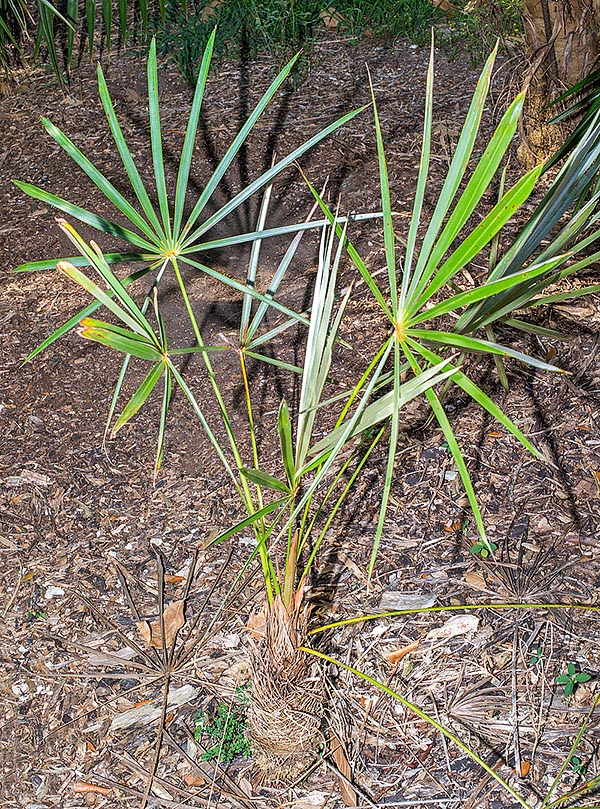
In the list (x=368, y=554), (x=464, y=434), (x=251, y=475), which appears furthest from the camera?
(x=464, y=434)

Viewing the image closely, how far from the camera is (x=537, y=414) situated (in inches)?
87.5

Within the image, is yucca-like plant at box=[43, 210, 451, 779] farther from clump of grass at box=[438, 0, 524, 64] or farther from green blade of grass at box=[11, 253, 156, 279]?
clump of grass at box=[438, 0, 524, 64]

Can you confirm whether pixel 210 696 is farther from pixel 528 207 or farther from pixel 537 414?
pixel 528 207

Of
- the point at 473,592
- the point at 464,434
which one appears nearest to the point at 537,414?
the point at 464,434

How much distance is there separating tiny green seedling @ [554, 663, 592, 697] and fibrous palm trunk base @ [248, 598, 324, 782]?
1.63 ft

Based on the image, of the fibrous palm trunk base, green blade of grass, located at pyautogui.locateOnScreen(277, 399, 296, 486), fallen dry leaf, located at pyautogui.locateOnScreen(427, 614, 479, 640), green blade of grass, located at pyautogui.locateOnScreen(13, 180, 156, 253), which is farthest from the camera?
fallen dry leaf, located at pyautogui.locateOnScreen(427, 614, 479, 640)

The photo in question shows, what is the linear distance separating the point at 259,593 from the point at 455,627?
0.45 metres

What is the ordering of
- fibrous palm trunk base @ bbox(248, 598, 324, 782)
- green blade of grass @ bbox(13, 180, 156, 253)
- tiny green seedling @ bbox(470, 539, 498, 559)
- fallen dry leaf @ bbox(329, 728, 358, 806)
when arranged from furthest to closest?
tiny green seedling @ bbox(470, 539, 498, 559), fallen dry leaf @ bbox(329, 728, 358, 806), fibrous palm trunk base @ bbox(248, 598, 324, 782), green blade of grass @ bbox(13, 180, 156, 253)

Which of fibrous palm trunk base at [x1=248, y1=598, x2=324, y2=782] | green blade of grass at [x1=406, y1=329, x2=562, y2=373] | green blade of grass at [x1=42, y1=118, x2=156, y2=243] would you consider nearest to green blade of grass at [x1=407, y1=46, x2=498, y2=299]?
green blade of grass at [x1=406, y1=329, x2=562, y2=373]

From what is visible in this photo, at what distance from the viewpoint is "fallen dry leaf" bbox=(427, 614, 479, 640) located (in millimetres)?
1800

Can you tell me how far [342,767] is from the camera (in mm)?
1613

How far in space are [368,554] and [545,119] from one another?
176 cm

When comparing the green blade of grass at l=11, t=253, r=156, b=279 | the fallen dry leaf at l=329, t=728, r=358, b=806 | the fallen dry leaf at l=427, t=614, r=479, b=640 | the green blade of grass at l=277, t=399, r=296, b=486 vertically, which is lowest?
the fallen dry leaf at l=329, t=728, r=358, b=806

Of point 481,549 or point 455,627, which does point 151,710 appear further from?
point 481,549
